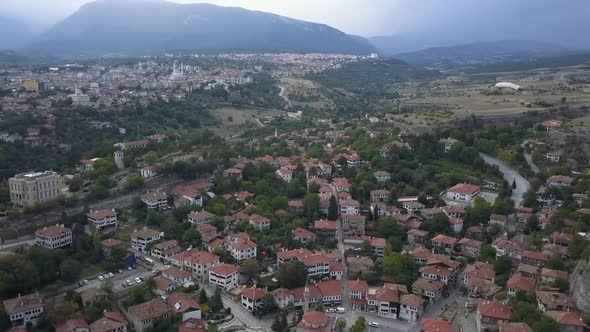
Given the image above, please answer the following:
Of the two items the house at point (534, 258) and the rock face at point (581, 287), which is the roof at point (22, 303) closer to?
the rock face at point (581, 287)

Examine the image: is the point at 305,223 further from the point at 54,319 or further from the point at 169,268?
the point at 54,319

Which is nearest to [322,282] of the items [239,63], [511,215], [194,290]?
[194,290]

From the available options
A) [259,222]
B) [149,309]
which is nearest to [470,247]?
[259,222]

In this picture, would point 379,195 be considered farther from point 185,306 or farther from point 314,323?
point 185,306

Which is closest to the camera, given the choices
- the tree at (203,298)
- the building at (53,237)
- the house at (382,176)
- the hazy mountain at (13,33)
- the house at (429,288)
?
the tree at (203,298)

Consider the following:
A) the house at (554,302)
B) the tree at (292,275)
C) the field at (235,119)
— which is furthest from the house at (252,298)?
the field at (235,119)
